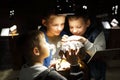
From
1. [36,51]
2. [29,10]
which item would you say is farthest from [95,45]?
[29,10]

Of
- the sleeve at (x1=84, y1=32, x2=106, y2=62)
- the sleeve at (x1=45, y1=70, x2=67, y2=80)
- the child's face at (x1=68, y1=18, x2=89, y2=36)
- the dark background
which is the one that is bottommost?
the sleeve at (x1=45, y1=70, x2=67, y2=80)

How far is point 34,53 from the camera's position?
4.40 m

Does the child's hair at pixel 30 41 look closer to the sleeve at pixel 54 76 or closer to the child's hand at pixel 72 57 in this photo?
the sleeve at pixel 54 76

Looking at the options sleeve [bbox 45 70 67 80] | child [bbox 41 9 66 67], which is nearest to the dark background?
child [bbox 41 9 66 67]

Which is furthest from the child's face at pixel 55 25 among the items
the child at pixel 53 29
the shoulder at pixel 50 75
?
the shoulder at pixel 50 75

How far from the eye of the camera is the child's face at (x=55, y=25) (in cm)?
447

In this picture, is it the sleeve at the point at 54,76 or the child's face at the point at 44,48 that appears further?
the child's face at the point at 44,48

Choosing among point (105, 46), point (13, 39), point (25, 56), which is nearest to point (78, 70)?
point (105, 46)

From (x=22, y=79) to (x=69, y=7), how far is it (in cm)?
146

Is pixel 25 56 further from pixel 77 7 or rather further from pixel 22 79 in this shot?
pixel 77 7

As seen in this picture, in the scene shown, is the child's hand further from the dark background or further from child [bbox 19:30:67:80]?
the dark background

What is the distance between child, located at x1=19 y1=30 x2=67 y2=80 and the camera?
436cm

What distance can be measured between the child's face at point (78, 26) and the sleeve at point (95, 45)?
21 centimetres

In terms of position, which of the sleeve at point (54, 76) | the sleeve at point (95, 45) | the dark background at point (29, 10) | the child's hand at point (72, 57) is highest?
the dark background at point (29, 10)
